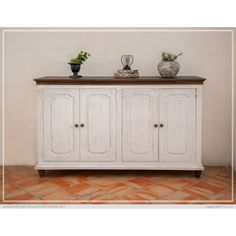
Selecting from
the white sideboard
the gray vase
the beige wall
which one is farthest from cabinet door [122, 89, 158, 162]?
the beige wall

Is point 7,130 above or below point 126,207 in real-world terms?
above

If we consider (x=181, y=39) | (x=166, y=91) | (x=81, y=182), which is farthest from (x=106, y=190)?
(x=181, y=39)

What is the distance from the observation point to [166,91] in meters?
3.51

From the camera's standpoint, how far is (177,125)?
11.6ft

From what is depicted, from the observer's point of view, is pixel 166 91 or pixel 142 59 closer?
pixel 166 91

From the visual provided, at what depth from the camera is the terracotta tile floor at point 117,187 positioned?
9.80 feet

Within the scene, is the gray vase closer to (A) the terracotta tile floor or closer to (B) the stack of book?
(B) the stack of book

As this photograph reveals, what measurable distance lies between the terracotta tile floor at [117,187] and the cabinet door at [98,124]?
0.93ft

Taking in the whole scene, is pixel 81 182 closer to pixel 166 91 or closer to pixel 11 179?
pixel 11 179

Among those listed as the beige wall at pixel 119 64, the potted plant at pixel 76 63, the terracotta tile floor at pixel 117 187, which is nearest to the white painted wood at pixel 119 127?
the terracotta tile floor at pixel 117 187

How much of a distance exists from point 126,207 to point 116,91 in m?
1.28

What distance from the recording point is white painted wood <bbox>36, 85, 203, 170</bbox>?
3.52m

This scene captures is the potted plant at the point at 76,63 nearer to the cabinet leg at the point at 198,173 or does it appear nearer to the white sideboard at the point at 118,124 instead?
the white sideboard at the point at 118,124

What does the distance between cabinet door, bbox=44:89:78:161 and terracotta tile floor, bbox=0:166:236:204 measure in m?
0.29
